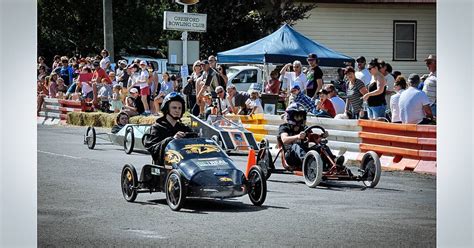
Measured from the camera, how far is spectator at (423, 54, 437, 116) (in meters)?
6.62

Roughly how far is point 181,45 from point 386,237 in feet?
11.8

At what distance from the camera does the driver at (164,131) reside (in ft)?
25.0

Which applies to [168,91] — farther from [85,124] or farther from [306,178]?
[306,178]

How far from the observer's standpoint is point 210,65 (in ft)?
29.0

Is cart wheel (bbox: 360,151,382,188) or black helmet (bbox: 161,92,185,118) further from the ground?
black helmet (bbox: 161,92,185,118)

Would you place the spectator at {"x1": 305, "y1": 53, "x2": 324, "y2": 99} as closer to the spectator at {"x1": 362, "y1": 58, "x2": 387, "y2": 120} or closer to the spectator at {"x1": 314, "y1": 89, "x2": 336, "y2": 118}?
the spectator at {"x1": 314, "y1": 89, "x2": 336, "y2": 118}

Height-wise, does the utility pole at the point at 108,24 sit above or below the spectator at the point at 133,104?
above

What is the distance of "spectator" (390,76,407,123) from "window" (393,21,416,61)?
18cm

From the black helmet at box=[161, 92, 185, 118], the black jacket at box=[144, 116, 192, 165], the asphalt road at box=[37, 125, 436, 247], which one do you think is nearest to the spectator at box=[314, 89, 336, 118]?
the asphalt road at box=[37, 125, 436, 247]

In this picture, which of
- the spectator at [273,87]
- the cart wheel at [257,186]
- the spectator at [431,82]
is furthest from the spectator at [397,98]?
the spectator at [273,87]

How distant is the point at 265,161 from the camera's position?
29.5ft

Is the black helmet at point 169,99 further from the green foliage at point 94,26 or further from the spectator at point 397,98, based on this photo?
→ the spectator at point 397,98

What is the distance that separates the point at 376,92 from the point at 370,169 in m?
0.60

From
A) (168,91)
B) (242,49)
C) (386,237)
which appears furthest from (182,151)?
(242,49)
